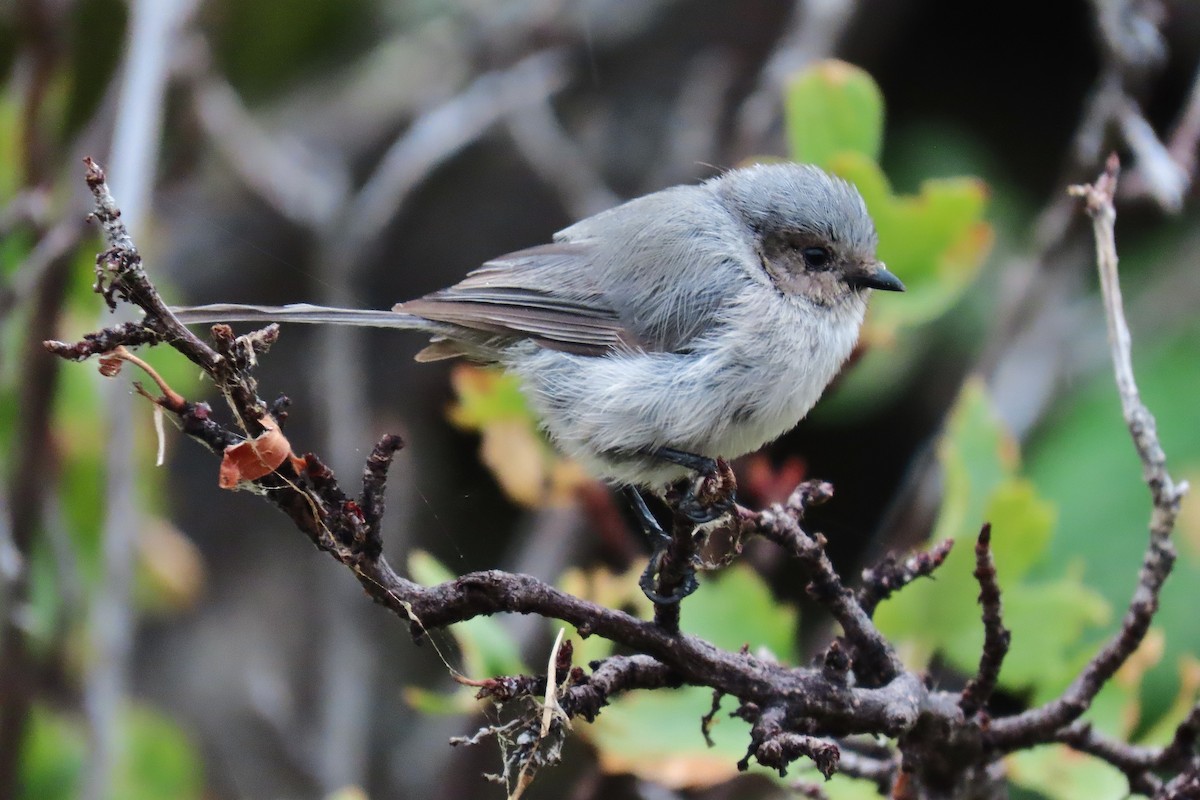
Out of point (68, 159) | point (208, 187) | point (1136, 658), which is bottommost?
point (1136, 658)

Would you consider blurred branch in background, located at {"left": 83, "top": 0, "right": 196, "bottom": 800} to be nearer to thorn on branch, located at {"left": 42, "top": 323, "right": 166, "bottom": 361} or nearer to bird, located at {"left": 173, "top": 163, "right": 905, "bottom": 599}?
bird, located at {"left": 173, "top": 163, "right": 905, "bottom": 599}

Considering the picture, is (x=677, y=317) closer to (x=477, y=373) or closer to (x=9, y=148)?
(x=477, y=373)

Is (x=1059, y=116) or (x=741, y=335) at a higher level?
(x=1059, y=116)

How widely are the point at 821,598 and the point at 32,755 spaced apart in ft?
7.28

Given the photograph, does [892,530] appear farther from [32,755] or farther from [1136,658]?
[32,755]

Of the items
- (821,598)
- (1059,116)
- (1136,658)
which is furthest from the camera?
(1059,116)

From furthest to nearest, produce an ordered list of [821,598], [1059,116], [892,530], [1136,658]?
1. [1059,116]
2. [892,530]
3. [1136,658]
4. [821,598]

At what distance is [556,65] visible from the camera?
439 centimetres

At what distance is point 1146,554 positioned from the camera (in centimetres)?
164

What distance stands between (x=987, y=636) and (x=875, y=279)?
96 cm

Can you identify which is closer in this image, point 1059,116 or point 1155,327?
point 1155,327

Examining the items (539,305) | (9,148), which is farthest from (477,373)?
(9,148)

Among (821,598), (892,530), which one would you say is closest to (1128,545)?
(892,530)

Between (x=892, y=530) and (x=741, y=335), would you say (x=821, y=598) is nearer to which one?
(x=741, y=335)
